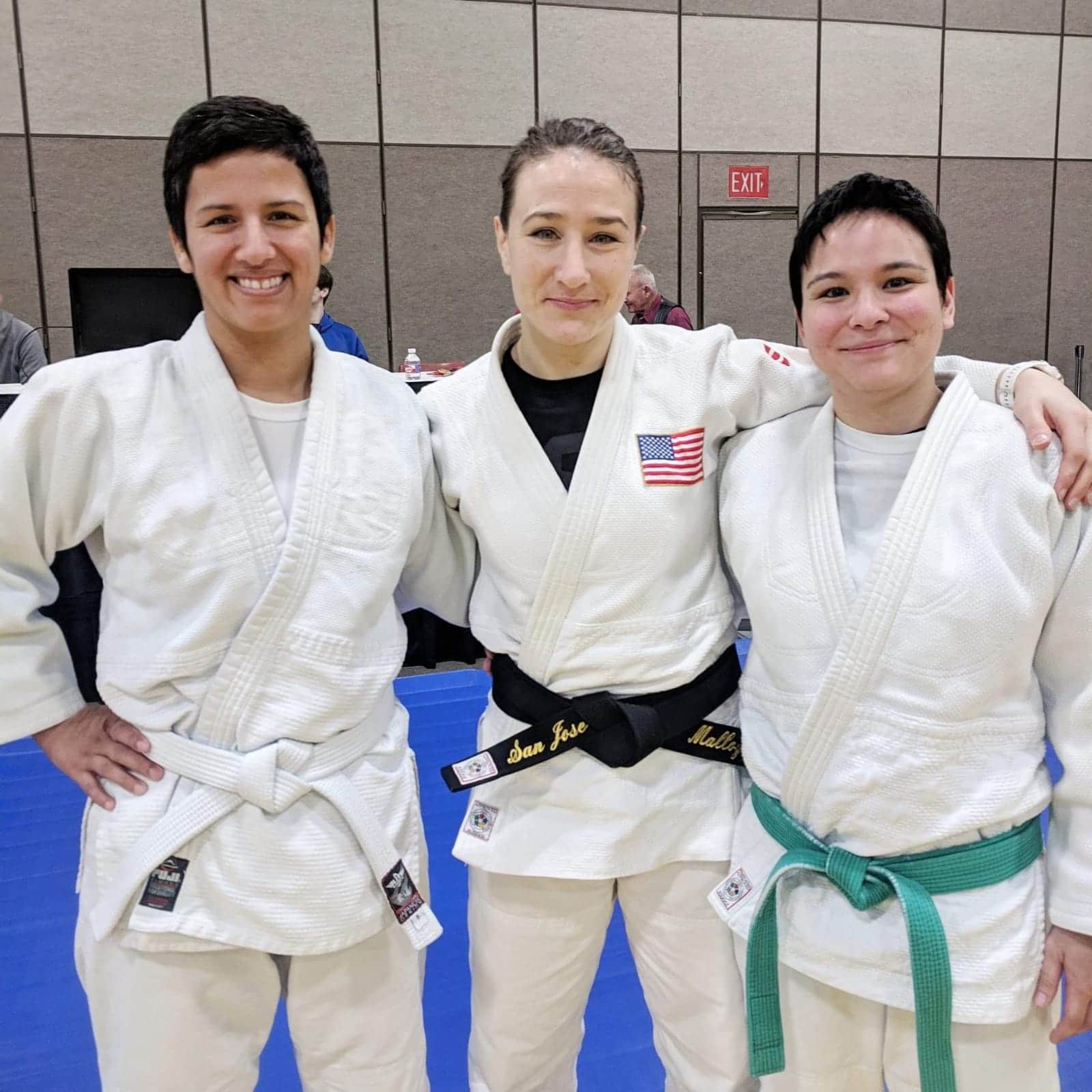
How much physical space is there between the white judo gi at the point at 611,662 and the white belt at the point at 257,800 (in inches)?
7.0

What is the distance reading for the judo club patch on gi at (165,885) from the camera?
123 cm

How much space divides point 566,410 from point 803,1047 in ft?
3.19

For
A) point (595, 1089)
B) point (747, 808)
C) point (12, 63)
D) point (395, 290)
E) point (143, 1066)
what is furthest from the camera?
point (395, 290)

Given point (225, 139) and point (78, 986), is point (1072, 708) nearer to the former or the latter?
point (225, 139)

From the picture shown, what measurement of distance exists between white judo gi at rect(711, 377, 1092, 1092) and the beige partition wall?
5.65 m

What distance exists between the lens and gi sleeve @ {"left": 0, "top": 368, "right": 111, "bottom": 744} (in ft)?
4.11

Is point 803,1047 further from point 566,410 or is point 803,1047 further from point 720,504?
point 566,410

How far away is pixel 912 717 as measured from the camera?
1.19 metres

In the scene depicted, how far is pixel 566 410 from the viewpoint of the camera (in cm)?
149

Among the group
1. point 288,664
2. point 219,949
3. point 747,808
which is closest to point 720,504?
point 747,808

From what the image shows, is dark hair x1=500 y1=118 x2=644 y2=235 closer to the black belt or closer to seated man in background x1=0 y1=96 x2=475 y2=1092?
seated man in background x1=0 y1=96 x2=475 y2=1092

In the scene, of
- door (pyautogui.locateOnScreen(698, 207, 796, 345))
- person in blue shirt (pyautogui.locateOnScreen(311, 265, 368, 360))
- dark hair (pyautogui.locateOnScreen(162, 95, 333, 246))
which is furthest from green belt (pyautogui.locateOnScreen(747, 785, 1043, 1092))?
→ door (pyautogui.locateOnScreen(698, 207, 796, 345))

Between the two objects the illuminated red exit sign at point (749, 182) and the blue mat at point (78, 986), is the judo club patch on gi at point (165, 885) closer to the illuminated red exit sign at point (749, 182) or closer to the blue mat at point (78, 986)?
the blue mat at point (78, 986)

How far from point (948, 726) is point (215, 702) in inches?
37.2
